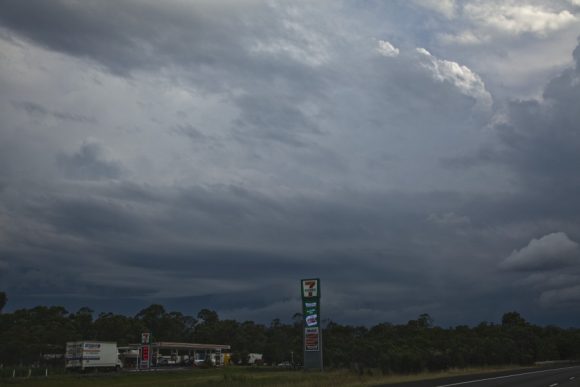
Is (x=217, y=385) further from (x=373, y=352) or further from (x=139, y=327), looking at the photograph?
(x=139, y=327)

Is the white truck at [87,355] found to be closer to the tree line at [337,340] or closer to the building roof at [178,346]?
the tree line at [337,340]

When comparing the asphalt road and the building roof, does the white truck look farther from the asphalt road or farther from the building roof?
the asphalt road

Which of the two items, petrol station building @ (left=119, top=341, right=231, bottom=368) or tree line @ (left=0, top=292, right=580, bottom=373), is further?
petrol station building @ (left=119, top=341, right=231, bottom=368)

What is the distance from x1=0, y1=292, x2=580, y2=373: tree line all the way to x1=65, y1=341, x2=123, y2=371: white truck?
16153mm

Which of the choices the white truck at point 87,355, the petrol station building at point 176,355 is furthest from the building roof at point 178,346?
the white truck at point 87,355

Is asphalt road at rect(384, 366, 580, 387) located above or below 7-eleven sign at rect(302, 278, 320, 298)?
below

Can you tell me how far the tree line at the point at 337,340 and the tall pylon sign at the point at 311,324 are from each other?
471cm

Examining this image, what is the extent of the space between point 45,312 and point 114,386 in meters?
120

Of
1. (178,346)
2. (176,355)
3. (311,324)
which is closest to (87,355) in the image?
(311,324)

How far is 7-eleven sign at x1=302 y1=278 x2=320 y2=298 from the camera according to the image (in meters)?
62.4

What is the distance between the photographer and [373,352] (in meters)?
69.6

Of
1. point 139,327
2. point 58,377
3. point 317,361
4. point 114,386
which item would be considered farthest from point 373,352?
point 139,327

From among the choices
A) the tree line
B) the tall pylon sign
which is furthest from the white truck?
the tall pylon sign

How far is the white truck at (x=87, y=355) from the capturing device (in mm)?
77375
